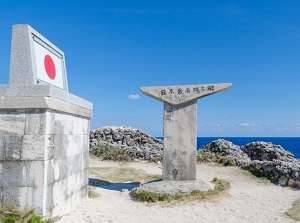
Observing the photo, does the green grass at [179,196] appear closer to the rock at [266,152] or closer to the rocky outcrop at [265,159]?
the rocky outcrop at [265,159]

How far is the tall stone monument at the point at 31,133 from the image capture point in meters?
5.18

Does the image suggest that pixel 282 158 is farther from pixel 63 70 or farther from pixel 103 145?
pixel 63 70

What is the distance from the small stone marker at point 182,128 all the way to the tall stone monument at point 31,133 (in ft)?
12.1

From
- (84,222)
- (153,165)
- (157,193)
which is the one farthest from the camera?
(153,165)

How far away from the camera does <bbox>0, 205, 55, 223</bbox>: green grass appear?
4957 millimetres

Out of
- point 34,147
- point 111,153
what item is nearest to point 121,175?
point 111,153

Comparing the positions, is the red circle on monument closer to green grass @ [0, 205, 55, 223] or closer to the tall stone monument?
the tall stone monument

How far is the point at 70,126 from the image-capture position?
6.38 metres

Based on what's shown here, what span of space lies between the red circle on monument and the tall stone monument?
0.20 m

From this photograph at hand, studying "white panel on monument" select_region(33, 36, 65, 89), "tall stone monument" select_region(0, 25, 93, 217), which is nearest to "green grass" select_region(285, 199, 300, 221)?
"tall stone monument" select_region(0, 25, 93, 217)

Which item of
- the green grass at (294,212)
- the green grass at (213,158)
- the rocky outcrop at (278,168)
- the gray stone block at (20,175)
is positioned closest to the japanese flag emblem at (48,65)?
the gray stone block at (20,175)

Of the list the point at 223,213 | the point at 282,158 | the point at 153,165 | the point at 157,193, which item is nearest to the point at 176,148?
the point at 157,193

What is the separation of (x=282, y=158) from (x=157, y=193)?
954 centimetres

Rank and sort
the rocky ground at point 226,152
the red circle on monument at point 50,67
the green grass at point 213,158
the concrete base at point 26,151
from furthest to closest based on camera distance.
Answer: the green grass at point 213,158 < the rocky ground at point 226,152 < the red circle on monument at point 50,67 < the concrete base at point 26,151
